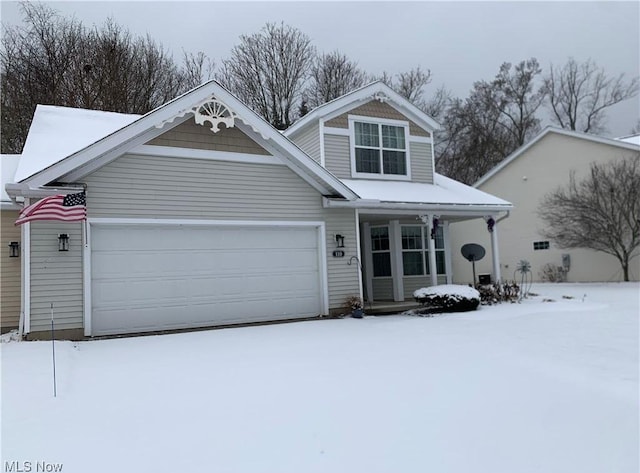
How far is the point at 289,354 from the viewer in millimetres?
7129

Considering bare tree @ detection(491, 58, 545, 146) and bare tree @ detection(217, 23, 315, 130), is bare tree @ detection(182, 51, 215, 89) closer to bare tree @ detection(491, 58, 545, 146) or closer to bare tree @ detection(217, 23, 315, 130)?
bare tree @ detection(217, 23, 315, 130)

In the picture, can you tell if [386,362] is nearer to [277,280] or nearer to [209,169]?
[277,280]

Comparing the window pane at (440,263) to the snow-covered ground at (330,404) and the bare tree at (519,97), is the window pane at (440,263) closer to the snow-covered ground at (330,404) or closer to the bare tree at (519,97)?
the snow-covered ground at (330,404)

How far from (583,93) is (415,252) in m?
26.0

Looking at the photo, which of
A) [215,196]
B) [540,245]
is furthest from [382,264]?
[540,245]

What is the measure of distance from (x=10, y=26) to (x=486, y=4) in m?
22.5

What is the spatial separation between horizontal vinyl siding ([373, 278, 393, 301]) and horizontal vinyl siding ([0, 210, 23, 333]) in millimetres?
8975

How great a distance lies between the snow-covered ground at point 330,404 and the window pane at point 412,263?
253 inches

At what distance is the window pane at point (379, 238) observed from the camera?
15.0 meters

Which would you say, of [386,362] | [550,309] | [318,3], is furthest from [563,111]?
[386,362]

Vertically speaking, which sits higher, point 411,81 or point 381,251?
point 411,81

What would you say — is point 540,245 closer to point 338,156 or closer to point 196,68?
point 338,156

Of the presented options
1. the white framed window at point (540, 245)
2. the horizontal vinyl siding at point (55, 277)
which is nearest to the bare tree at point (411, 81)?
the white framed window at point (540, 245)

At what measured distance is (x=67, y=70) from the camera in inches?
826
